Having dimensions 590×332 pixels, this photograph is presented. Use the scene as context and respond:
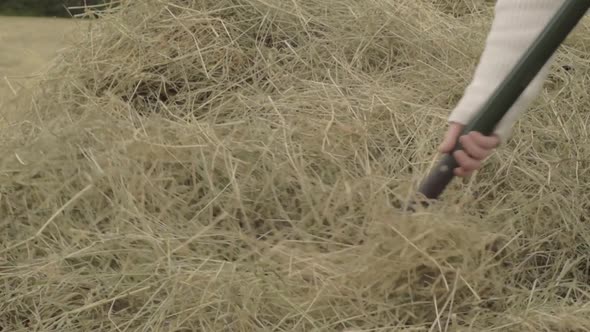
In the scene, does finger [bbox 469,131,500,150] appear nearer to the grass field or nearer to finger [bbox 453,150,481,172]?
finger [bbox 453,150,481,172]

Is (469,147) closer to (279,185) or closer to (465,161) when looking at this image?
(465,161)

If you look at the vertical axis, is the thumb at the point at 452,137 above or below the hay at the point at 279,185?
above

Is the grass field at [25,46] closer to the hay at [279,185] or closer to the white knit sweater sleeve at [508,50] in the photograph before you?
the hay at [279,185]

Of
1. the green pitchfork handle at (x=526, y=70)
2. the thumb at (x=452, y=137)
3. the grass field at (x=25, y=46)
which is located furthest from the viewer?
the grass field at (x=25, y=46)

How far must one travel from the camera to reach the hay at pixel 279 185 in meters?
0.92

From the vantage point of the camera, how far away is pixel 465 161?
2.97ft

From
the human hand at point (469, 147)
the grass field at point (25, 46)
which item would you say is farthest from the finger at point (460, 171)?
the grass field at point (25, 46)

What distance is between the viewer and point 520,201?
1.12 meters

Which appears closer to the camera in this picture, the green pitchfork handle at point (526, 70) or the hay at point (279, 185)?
the green pitchfork handle at point (526, 70)

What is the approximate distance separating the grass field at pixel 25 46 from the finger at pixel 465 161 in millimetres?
874

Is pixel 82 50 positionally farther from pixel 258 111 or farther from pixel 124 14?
pixel 258 111

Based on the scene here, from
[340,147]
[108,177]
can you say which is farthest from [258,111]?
[108,177]

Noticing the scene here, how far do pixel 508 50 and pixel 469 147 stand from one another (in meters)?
0.11

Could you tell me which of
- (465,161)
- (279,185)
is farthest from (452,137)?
(279,185)
